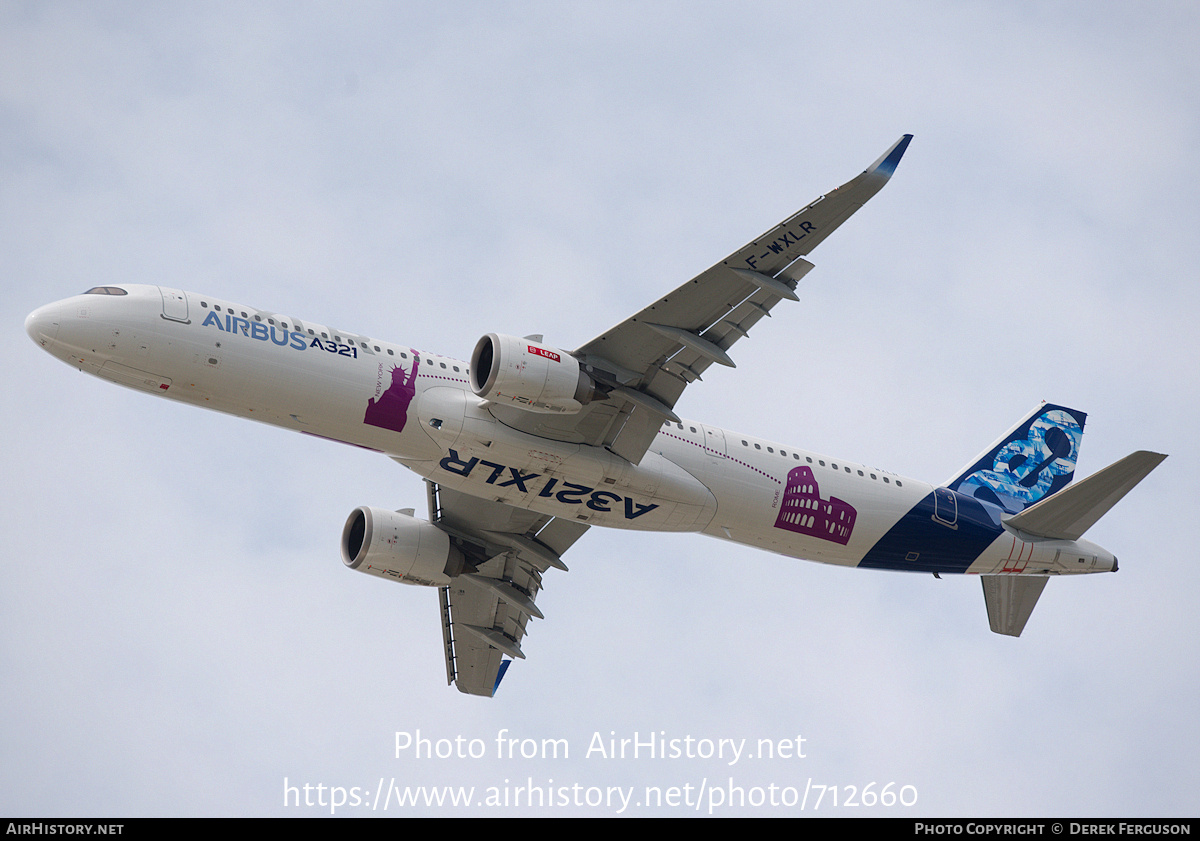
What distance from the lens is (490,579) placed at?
135ft

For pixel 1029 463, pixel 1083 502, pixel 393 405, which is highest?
→ pixel 1029 463

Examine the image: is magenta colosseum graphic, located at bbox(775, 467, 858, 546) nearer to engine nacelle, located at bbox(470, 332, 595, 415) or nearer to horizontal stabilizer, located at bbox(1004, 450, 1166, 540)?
horizontal stabilizer, located at bbox(1004, 450, 1166, 540)

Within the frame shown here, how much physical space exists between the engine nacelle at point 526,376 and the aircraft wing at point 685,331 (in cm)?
99

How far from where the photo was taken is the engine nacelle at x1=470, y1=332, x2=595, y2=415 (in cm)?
3078

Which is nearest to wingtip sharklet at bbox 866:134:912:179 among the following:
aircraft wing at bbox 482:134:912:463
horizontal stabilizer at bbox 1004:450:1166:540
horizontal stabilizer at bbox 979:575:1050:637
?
aircraft wing at bbox 482:134:912:463

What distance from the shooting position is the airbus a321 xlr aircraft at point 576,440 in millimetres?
30719

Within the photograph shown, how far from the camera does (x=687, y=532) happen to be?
3616cm

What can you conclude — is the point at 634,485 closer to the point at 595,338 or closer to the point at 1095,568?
the point at 595,338

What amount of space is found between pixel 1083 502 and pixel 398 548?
2193 centimetres

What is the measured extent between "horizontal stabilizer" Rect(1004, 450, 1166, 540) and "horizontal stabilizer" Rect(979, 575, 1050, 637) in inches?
98.8

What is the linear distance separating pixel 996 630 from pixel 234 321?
89.9ft

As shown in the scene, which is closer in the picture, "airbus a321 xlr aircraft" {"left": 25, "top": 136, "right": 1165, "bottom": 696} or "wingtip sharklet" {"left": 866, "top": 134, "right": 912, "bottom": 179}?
"wingtip sharklet" {"left": 866, "top": 134, "right": 912, "bottom": 179}

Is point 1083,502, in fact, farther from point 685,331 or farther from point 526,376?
point 526,376

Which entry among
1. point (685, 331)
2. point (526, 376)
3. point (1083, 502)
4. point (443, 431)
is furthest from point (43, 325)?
point (1083, 502)
